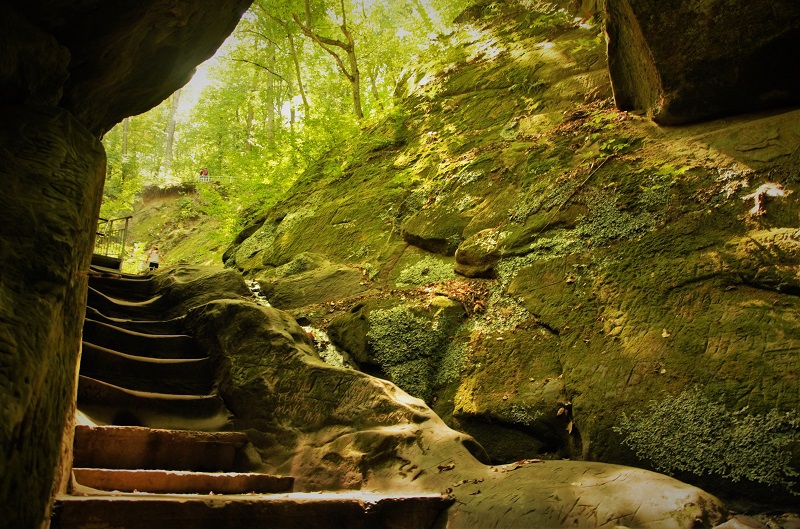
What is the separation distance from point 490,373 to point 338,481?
227 cm

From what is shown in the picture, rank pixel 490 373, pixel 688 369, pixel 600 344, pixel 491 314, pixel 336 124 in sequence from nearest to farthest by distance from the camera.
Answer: pixel 688 369 → pixel 600 344 → pixel 490 373 → pixel 491 314 → pixel 336 124

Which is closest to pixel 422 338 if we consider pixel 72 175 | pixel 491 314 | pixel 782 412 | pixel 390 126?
pixel 491 314

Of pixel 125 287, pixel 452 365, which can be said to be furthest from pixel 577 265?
pixel 125 287

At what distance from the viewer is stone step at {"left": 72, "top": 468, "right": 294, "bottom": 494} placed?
323 centimetres

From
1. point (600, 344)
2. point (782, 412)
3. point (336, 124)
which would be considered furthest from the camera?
point (336, 124)

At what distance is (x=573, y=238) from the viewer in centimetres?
651

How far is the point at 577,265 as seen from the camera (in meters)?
6.20

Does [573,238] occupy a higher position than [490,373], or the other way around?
[573,238]

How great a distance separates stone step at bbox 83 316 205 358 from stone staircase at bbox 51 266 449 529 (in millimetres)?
10

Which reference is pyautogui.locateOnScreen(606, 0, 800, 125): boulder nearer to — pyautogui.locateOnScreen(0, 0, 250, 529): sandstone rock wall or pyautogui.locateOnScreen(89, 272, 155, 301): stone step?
pyautogui.locateOnScreen(0, 0, 250, 529): sandstone rock wall

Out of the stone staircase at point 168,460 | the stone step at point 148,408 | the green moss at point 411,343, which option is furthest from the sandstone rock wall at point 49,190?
the green moss at point 411,343

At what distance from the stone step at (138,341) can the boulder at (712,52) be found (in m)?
6.61

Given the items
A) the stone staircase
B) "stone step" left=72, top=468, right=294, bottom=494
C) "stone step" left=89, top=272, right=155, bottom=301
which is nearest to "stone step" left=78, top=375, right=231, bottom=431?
the stone staircase

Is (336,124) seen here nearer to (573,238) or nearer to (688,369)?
(573,238)
